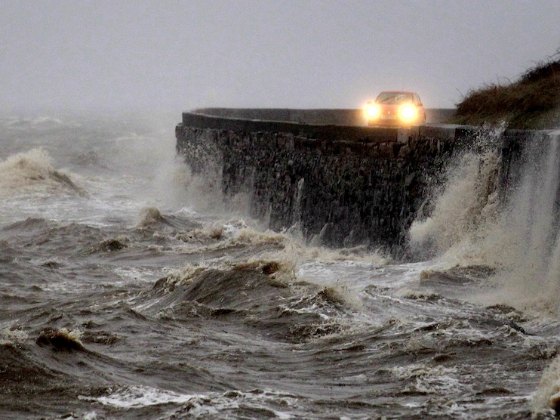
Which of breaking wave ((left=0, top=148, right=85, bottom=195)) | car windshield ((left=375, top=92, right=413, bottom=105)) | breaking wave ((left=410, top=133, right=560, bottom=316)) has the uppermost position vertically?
car windshield ((left=375, top=92, right=413, bottom=105))

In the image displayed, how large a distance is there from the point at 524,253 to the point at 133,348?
5654mm

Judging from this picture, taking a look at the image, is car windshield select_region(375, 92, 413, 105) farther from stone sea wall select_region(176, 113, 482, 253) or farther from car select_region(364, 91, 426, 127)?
stone sea wall select_region(176, 113, 482, 253)

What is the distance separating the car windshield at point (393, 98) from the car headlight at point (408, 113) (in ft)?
0.79

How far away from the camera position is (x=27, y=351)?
1016 centimetres

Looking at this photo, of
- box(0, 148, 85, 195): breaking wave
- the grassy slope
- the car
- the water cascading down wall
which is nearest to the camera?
the water cascading down wall

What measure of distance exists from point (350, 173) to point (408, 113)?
20.3 ft

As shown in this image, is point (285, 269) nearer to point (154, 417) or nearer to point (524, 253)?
point (524, 253)

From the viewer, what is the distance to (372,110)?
25297 mm

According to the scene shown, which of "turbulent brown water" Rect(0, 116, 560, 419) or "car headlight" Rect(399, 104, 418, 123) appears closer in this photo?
"turbulent brown water" Rect(0, 116, 560, 419)

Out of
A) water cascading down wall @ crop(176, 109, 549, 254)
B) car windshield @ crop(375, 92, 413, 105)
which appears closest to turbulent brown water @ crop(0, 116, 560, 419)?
water cascading down wall @ crop(176, 109, 549, 254)

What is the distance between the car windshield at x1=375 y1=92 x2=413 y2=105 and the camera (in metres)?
25.6

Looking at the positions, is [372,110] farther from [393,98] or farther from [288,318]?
[288,318]

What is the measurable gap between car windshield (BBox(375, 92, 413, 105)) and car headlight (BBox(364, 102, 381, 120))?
0.24 meters

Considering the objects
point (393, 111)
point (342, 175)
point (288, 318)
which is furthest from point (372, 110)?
point (288, 318)
